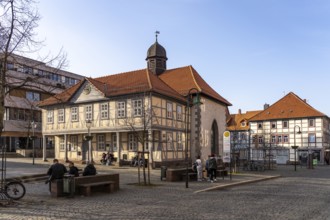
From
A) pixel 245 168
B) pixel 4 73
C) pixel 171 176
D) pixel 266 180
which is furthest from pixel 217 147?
pixel 4 73

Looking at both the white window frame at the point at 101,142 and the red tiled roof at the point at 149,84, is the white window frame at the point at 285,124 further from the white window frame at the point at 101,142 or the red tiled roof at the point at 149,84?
the white window frame at the point at 101,142

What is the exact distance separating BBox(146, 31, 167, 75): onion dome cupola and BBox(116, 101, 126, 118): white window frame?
39.1 feet

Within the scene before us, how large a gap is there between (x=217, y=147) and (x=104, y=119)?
14.2m

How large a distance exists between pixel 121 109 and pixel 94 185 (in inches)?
728

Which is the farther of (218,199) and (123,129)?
(123,129)

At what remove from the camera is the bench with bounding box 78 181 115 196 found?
15227 mm

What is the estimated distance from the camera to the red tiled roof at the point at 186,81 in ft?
128

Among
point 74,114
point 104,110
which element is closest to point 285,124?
point 104,110

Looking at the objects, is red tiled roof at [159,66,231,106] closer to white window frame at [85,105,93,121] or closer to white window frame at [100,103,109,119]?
white window frame at [100,103,109,119]

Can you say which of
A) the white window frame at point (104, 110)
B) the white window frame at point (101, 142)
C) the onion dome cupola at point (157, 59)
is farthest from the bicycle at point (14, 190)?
the onion dome cupola at point (157, 59)

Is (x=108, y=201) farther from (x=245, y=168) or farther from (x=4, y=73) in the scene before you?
(x=245, y=168)

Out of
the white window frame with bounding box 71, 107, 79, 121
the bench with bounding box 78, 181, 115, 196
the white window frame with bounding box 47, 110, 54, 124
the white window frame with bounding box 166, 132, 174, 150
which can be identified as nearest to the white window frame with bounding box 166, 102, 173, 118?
the white window frame with bounding box 166, 132, 174, 150

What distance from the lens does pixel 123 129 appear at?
33.0 m

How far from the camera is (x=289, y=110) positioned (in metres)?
64.9
